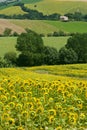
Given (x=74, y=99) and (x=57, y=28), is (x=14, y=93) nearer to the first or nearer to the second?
(x=74, y=99)

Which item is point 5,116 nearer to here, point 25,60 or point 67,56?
point 67,56

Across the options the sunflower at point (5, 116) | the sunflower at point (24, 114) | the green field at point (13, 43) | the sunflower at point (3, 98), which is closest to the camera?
the sunflower at point (5, 116)

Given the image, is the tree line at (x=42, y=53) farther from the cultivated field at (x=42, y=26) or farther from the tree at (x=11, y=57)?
the cultivated field at (x=42, y=26)

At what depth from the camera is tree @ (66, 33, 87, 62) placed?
93.3 meters

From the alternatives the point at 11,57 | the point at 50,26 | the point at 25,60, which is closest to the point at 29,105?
the point at 25,60

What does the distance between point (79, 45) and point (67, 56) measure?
7.37 metres

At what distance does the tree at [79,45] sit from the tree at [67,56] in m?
2.42

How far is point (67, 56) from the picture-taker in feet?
291

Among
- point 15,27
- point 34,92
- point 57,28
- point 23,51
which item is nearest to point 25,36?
point 23,51

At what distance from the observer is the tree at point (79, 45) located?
9333cm

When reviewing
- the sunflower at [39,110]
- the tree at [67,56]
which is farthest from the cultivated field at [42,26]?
the sunflower at [39,110]

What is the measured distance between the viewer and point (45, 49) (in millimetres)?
94750

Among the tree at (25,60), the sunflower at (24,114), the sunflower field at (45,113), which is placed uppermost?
the sunflower at (24,114)

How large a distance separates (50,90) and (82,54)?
249 feet
